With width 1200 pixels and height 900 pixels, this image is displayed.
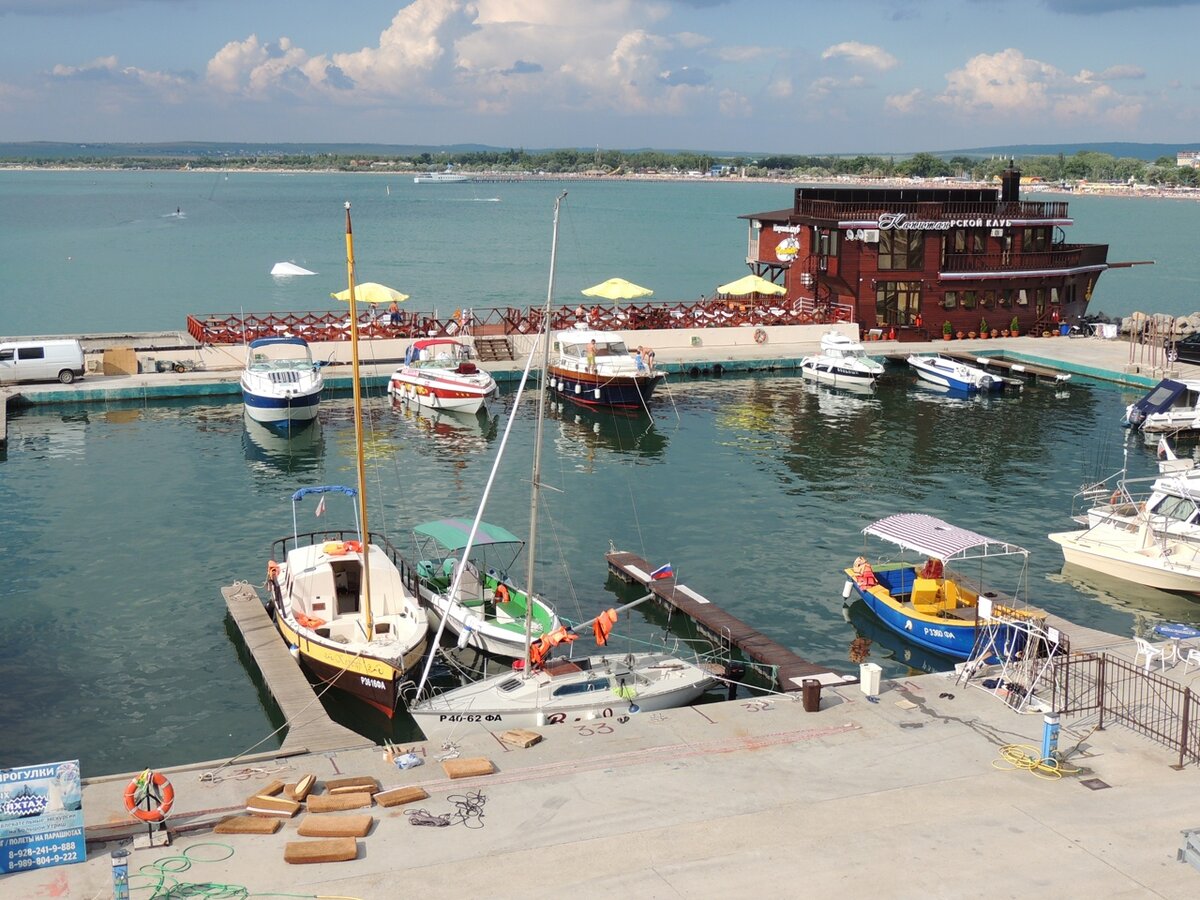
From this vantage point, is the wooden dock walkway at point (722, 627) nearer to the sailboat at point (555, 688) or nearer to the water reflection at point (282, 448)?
the sailboat at point (555, 688)

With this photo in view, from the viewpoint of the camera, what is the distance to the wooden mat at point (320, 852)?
16375mm

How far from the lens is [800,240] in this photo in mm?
69500

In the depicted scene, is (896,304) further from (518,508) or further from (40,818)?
(40,818)

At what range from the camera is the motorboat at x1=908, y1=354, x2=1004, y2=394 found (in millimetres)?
57812

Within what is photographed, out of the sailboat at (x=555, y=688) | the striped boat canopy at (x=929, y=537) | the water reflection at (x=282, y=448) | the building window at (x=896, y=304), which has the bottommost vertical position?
the water reflection at (x=282, y=448)

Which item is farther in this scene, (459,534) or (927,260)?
(927,260)

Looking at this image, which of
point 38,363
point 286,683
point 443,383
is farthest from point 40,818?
point 38,363

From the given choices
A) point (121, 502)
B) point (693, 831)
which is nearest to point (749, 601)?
point (693, 831)

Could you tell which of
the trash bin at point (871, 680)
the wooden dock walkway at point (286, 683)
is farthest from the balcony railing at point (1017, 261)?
the trash bin at point (871, 680)

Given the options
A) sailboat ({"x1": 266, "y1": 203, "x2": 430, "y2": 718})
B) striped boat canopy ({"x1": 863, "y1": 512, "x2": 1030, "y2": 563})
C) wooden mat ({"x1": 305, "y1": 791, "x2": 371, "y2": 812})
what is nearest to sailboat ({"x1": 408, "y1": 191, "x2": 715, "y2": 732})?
sailboat ({"x1": 266, "y1": 203, "x2": 430, "y2": 718})

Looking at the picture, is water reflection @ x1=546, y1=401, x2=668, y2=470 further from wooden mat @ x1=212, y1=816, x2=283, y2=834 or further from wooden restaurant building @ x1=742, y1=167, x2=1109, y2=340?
wooden mat @ x1=212, y1=816, x2=283, y2=834

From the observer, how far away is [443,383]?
172 feet

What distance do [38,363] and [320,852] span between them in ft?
146

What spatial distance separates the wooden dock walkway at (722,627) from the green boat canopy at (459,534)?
3.88 metres
